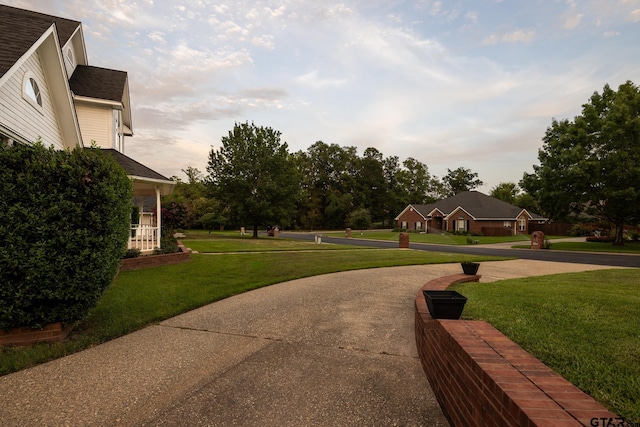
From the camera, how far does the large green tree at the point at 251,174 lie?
29.5m

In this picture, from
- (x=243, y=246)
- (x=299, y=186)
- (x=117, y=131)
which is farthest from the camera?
(x=299, y=186)

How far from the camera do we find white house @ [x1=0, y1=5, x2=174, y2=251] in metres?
7.15

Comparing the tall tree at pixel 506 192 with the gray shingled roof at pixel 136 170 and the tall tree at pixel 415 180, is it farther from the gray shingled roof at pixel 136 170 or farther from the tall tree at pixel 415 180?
the gray shingled roof at pixel 136 170

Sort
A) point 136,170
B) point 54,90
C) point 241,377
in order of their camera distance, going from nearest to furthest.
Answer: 1. point 241,377
2. point 54,90
3. point 136,170

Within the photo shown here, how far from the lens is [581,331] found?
3701 millimetres

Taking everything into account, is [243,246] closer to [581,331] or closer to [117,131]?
[117,131]

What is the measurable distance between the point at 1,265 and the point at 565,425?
238 inches

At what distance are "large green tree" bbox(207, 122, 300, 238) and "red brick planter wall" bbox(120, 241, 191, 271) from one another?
57.2 feet

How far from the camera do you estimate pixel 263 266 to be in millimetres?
11883

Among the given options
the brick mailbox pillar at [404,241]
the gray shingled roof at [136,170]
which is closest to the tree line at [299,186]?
the gray shingled roof at [136,170]

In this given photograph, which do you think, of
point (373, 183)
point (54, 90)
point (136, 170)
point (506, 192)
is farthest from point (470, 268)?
point (506, 192)

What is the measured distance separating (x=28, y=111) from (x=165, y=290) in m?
6.10

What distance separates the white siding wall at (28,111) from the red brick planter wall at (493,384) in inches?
379

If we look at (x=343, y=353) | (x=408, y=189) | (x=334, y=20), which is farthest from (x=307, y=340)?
(x=408, y=189)
